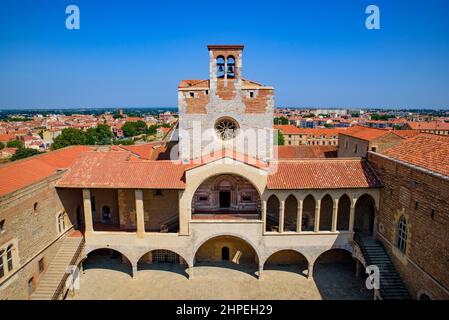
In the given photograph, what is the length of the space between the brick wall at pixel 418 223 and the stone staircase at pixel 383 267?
0.49 metres

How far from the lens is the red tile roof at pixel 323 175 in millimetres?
24059

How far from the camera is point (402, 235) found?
71.2 ft

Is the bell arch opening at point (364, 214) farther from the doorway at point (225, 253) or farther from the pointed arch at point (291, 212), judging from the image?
the doorway at point (225, 253)

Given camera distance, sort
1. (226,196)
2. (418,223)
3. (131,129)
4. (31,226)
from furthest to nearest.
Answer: (131,129) < (226,196) < (31,226) < (418,223)

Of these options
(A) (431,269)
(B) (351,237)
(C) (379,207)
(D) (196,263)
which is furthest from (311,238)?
(D) (196,263)

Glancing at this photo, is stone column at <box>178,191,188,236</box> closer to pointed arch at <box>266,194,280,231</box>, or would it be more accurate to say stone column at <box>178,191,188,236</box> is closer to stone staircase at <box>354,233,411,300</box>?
pointed arch at <box>266,194,280,231</box>

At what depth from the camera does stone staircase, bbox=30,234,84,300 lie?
21.3 metres

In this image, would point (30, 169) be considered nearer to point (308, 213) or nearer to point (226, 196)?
point (226, 196)

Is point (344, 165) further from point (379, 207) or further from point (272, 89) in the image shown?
point (272, 89)

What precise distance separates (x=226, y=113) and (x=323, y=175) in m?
9.73

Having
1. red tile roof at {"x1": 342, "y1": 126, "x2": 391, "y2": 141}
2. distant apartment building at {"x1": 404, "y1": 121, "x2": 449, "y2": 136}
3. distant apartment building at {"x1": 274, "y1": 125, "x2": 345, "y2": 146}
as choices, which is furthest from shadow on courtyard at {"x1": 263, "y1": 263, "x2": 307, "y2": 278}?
distant apartment building at {"x1": 404, "y1": 121, "x2": 449, "y2": 136}

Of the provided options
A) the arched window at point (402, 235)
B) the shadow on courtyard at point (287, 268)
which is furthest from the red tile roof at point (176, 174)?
the shadow on courtyard at point (287, 268)

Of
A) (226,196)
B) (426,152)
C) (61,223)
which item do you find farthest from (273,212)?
(61,223)

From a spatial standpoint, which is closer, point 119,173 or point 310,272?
point 119,173
